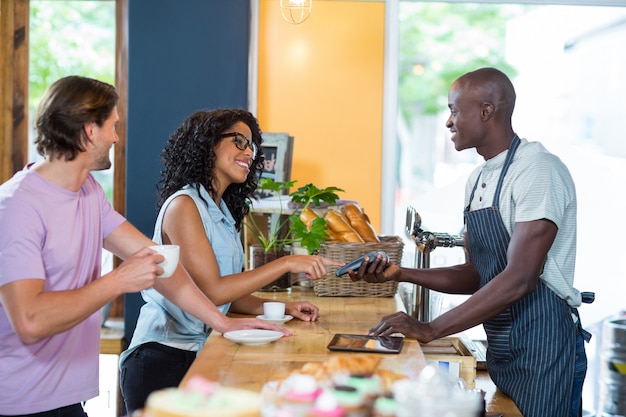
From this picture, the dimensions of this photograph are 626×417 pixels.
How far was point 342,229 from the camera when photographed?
10.6ft

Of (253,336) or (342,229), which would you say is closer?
(253,336)

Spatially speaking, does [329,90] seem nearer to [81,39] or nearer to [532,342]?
[81,39]

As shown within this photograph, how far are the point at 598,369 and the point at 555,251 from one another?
320 centimetres

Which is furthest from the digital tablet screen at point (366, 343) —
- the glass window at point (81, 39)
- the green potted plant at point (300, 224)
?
the glass window at point (81, 39)

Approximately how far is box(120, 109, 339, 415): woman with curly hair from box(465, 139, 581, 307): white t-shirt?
0.64 m

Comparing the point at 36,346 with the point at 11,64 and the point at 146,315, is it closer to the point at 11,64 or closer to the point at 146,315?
the point at 146,315

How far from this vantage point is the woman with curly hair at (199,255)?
2607mm

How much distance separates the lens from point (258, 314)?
286 cm

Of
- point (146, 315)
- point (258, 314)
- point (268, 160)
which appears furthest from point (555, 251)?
point (268, 160)

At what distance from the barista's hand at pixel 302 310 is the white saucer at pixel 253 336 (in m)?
0.35

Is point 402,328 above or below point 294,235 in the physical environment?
below

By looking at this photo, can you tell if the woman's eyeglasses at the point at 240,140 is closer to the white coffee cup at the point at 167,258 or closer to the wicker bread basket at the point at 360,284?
the wicker bread basket at the point at 360,284

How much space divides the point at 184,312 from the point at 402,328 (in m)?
0.71

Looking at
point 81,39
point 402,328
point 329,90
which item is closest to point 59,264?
point 402,328
